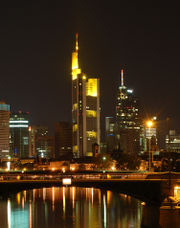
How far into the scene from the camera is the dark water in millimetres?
74375

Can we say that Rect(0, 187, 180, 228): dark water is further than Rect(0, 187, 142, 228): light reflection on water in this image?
No

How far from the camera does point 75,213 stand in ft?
286

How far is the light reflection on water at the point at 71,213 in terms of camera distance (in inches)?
2985

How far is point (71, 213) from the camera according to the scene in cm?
8700

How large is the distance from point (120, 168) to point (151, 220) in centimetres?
13119

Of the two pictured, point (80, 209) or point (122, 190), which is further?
point (80, 209)

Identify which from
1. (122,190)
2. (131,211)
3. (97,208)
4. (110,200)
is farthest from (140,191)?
(110,200)

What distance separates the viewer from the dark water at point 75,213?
74375 mm

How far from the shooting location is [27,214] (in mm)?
86125

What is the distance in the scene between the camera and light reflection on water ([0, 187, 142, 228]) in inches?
2985

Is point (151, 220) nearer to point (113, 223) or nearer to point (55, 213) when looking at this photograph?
point (113, 223)

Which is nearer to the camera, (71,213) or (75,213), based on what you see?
(71,213)

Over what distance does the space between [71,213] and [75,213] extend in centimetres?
71

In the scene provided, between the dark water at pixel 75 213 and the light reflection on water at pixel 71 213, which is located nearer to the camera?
the dark water at pixel 75 213
